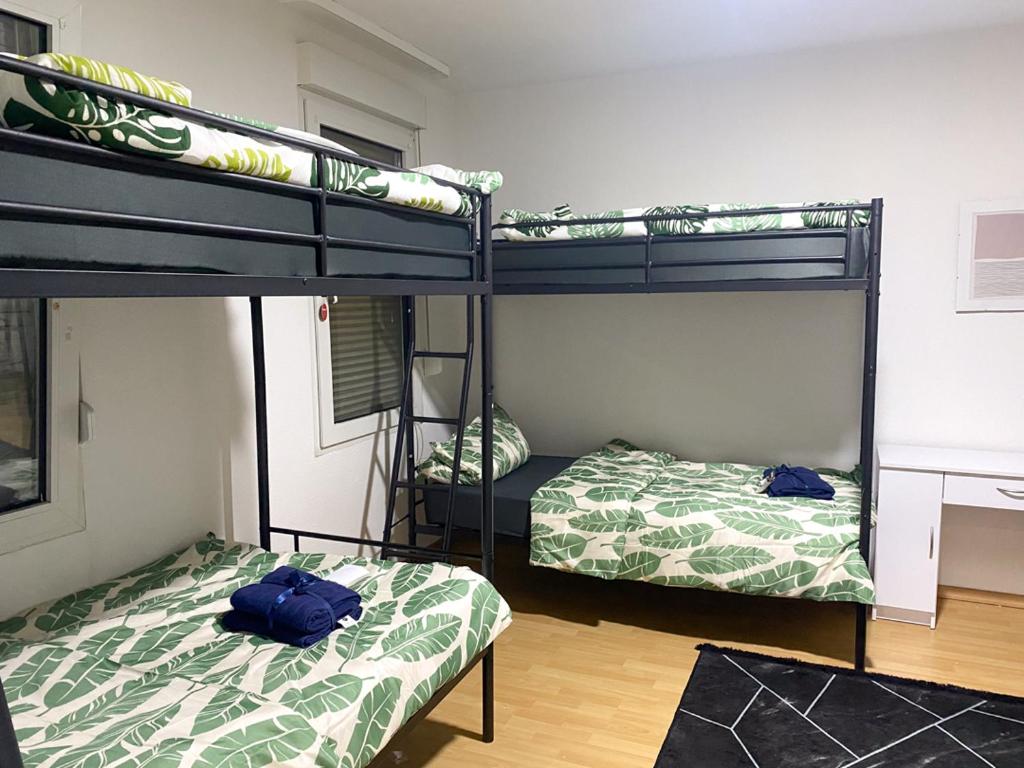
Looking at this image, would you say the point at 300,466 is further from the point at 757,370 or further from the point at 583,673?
the point at 757,370

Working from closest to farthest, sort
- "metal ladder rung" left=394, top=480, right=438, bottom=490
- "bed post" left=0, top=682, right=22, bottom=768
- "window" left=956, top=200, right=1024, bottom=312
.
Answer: "bed post" left=0, top=682, right=22, bottom=768 → "window" left=956, top=200, right=1024, bottom=312 → "metal ladder rung" left=394, top=480, right=438, bottom=490

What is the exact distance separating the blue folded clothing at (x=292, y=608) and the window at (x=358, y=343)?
1176 millimetres

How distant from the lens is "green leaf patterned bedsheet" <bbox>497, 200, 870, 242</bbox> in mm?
3105

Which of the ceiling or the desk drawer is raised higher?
the ceiling

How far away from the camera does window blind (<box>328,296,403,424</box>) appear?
3.51 m

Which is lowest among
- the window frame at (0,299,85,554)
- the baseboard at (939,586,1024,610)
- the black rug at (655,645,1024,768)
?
the black rug at (655,645,1024,768)

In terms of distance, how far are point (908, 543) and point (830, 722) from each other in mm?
1005

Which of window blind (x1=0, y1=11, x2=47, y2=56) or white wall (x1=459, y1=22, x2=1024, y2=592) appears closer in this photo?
window blind (x1=0, y1=11, x2=47, y2=56)

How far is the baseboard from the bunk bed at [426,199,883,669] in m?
0.73

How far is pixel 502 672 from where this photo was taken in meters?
2.96

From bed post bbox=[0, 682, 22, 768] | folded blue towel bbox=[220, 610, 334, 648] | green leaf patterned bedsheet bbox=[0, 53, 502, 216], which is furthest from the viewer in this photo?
folded blue towel bbox=[220, 610, 334, 648]

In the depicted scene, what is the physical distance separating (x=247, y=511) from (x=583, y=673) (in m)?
1.39

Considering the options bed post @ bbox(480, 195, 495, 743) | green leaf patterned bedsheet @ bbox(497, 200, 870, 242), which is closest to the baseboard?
green leaf patterned bedsheet @ bbox(497, 200, 870, 242)

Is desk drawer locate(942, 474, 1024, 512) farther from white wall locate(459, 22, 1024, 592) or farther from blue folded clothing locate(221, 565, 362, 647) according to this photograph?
blue folded clothing locate(221, 565, 362, 647)
